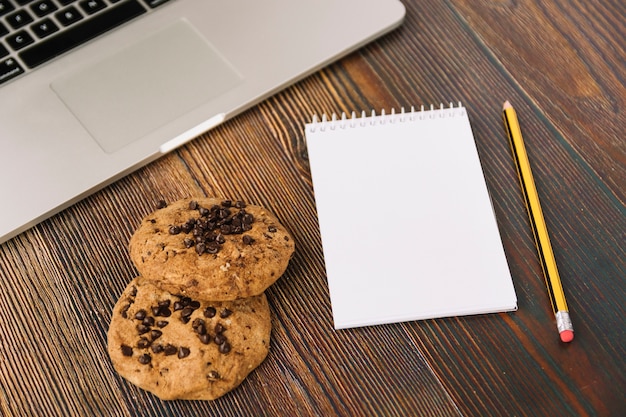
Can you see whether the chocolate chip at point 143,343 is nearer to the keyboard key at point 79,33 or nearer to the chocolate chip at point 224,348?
the chocolate chip at point 224,348

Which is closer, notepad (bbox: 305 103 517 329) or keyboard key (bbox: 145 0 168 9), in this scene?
notepad (bbox: 305 103 517 329)

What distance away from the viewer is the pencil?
0.64 m

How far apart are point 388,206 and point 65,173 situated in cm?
36

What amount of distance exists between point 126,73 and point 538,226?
511 millimetres

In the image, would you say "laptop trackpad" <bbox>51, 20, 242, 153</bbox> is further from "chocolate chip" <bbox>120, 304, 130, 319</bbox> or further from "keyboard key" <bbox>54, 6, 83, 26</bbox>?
"chocolate chip" <bbox>120, 304, 130, 319</bbox>

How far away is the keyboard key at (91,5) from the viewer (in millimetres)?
725

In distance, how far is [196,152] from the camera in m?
0.74

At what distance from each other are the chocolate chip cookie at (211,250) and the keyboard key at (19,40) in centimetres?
26

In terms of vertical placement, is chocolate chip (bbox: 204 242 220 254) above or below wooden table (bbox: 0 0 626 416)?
above

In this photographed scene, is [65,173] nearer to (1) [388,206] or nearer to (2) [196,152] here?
(2) [196,152]

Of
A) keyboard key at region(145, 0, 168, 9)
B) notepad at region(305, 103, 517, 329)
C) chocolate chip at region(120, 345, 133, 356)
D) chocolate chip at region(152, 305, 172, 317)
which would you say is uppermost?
keyboard key at region(145, 0, 168, 9)

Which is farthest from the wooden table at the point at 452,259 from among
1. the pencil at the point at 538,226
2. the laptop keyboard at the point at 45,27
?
the laptop keyboard at the point at 45,27

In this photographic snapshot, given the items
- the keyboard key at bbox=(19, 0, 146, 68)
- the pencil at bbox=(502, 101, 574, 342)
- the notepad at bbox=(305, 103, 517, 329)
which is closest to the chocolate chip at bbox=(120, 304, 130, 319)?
the notepad at bbox=(305, 103, 517, 329)

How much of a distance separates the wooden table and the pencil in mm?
12
